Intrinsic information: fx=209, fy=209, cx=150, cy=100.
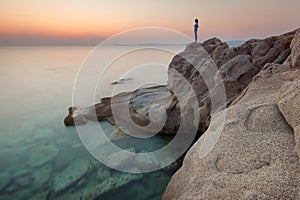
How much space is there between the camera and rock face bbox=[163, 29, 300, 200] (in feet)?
14.3

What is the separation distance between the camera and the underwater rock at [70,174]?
29.1 feet

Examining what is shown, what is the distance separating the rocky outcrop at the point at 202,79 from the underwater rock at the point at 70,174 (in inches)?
168

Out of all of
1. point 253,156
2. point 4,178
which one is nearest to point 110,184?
point 4,178

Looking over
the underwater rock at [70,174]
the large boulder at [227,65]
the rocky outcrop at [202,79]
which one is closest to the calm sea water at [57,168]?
the underwater rock at [70,174]

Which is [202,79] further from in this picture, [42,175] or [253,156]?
[42,175]

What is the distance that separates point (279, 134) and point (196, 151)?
257 cm

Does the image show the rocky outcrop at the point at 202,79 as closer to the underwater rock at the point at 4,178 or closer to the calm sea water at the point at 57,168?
the calm sea water at the point at 57,168

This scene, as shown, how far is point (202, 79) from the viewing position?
13008mm

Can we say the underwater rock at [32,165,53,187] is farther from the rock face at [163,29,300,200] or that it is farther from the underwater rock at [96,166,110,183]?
the rock face at [163,29,300,200]

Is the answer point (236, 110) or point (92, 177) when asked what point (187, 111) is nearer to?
point (236, 110)

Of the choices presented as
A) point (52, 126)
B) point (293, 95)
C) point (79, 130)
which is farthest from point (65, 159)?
point (293, 95)

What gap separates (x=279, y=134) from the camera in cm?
539

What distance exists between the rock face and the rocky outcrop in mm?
3720

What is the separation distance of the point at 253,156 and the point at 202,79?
27.4 ft
